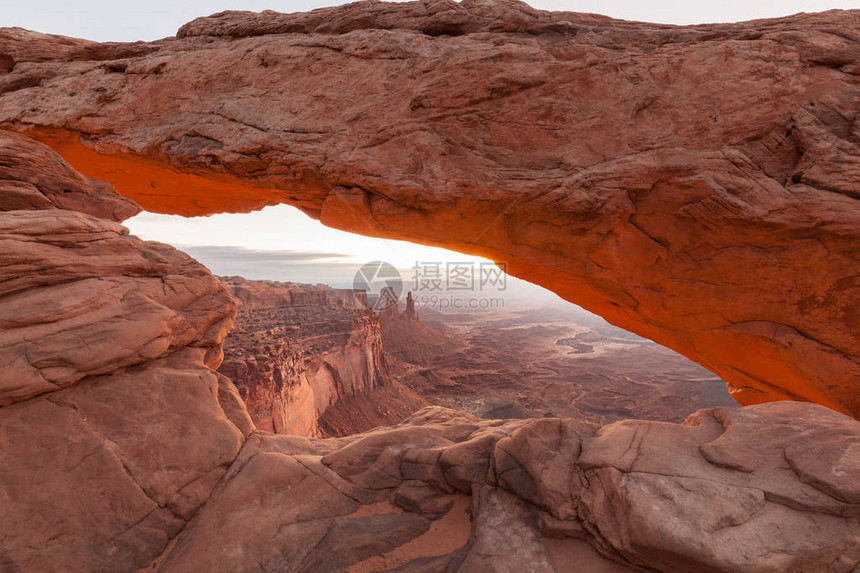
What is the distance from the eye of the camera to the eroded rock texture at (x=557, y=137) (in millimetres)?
6500

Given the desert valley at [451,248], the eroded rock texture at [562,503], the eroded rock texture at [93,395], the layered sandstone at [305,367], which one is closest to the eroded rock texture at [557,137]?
the desert valley at [451,248]

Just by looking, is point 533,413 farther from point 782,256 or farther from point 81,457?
point 81,457

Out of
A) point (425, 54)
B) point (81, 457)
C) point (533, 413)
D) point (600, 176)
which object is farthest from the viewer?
point (533, 413)

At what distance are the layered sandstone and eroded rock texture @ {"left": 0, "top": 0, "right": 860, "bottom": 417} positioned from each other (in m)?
12.0

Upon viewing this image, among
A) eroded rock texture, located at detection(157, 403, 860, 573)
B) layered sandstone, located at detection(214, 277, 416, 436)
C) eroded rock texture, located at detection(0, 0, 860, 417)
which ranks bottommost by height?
layered sandstone, located at detection(214, 277, 416, 436)

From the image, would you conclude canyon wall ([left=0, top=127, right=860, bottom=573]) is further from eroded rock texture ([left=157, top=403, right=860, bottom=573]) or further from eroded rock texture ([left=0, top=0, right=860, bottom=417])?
eroded rock texture ([left=0, top=0, right=860, bottom=417])

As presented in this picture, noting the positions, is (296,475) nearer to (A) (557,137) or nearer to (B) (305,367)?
(A) (557,137)

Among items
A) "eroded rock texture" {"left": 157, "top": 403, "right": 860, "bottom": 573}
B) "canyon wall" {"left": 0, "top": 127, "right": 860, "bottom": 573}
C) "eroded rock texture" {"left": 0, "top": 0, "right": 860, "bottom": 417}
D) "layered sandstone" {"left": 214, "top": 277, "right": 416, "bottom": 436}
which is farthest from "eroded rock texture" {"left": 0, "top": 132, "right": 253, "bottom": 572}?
"layered sandstone" {"left": 214, "top": 277, "right": 416, "bottom": 436}

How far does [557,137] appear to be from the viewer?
720 centimetres

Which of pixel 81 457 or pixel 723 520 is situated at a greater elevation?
pixel 723 520

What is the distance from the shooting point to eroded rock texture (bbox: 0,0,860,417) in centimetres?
650

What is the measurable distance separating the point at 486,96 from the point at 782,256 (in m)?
7.00

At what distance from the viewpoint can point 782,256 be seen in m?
6.94

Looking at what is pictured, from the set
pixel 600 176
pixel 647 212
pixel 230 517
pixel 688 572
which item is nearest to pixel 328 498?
pixel 230 517
